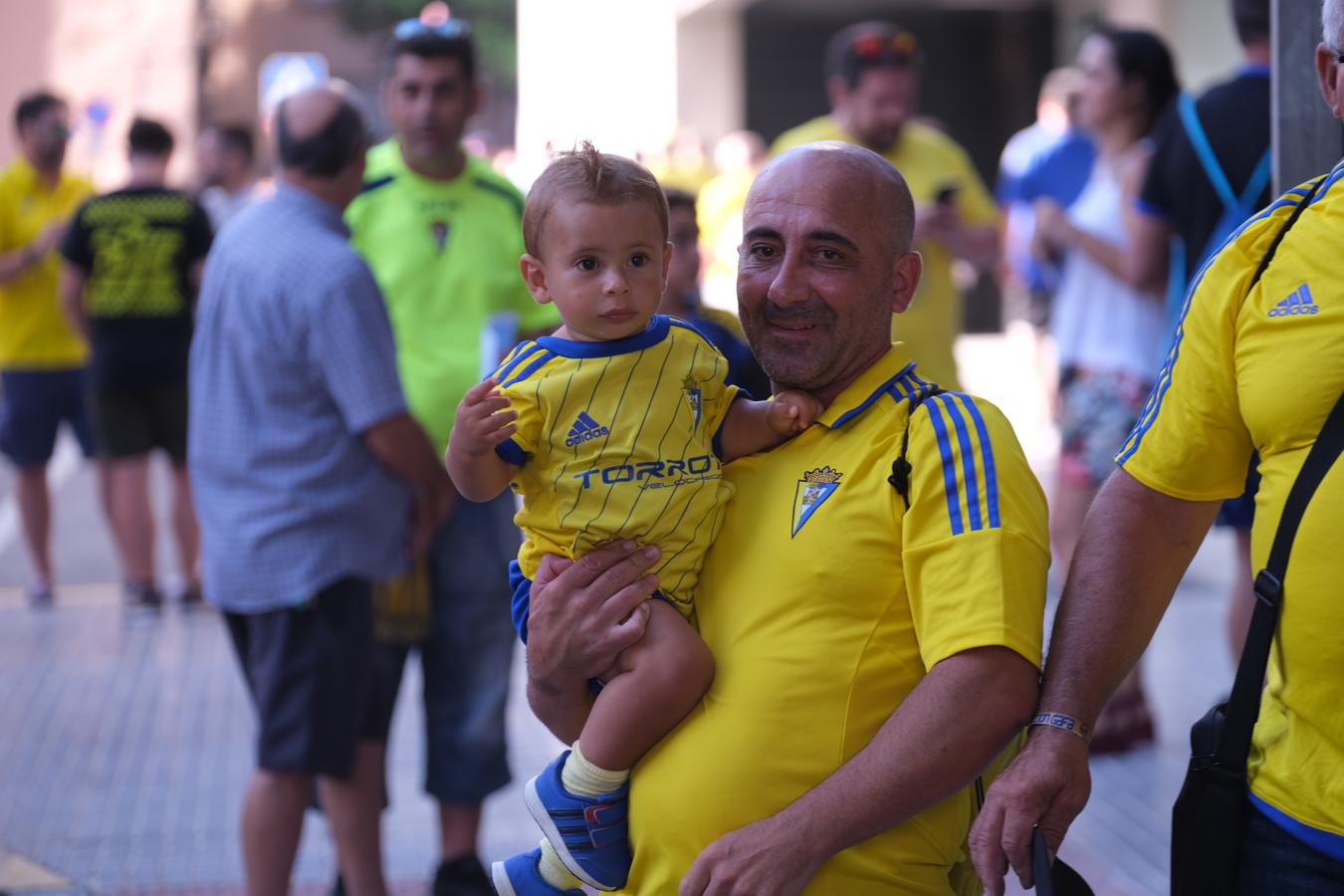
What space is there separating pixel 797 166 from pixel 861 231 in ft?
0.46

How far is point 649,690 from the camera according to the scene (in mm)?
2467

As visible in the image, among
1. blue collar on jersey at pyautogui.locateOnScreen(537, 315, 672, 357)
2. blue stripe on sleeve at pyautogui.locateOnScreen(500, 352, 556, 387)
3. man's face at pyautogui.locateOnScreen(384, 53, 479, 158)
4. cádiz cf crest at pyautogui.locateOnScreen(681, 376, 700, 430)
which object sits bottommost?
cádiz cf crest at pyautogui.locateOnScreen(681, 376, 700, 430)

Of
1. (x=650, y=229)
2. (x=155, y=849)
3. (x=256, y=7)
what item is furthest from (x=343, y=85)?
(x=256, y=7)

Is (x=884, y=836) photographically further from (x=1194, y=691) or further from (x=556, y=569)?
(x=1194, y=691)

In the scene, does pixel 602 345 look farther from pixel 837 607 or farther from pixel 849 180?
pixel 837 607

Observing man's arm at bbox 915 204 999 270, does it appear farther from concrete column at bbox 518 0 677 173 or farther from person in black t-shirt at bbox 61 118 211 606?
concrete column at bbox 518 0 677 173

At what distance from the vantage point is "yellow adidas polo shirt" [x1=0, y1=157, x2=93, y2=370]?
9.25 meters

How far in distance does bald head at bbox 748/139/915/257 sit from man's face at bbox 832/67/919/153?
3.46m

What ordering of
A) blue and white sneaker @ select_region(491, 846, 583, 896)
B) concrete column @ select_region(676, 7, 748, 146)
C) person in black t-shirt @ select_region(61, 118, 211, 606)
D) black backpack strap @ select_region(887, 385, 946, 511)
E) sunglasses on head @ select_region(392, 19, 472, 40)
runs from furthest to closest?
1. concrete column @ select_region(676, 7, 748, 146)
2. person in black t-shirt @ select_region(61, 118, 211, 606)
3. sunglasses on head @ select_region(392, 19, 472, 40)
4. blue and white sneaker @ select_region(491, 846, 583, 896)
5. black backpack strap @ select_region(887, 385, 946, 511)

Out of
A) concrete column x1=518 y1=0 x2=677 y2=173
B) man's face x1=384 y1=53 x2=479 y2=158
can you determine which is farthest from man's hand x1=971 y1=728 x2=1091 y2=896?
concrete column x1=518 y1=0 x2=677 y2=173

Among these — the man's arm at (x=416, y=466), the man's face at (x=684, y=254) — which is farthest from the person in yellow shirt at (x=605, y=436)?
the man's face at (x=684, y=254)

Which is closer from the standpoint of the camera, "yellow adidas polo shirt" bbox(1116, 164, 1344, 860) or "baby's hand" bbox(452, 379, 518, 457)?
"yellow adidas polo shirt" bbox(1116, 164, 1344, 860)

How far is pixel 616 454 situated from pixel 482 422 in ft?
0.68

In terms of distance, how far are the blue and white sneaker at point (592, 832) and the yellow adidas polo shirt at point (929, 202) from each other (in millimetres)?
3291
